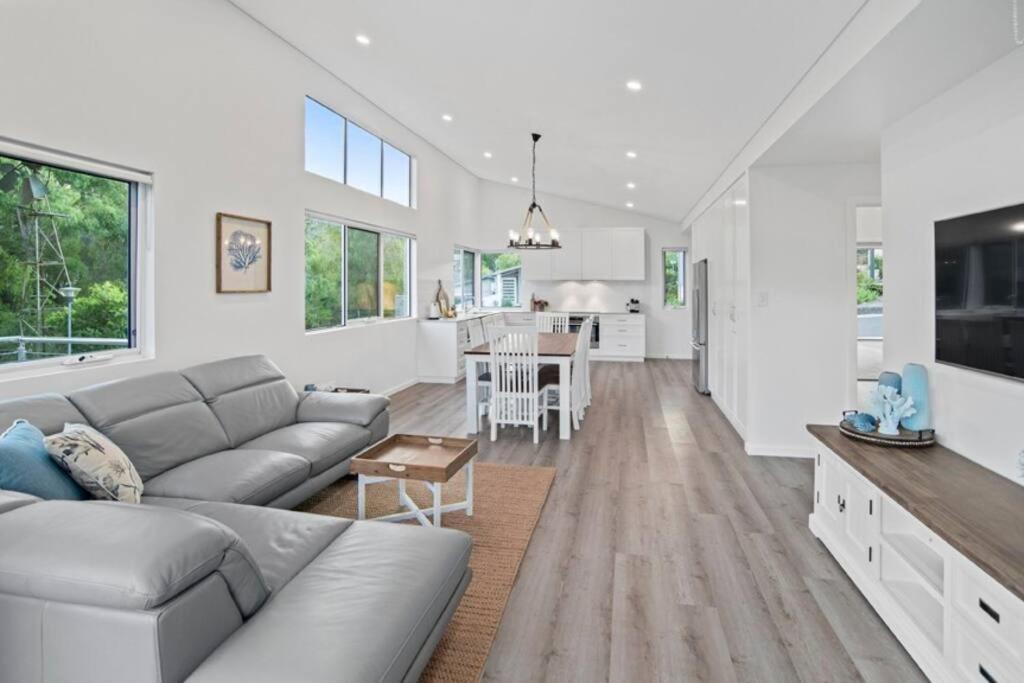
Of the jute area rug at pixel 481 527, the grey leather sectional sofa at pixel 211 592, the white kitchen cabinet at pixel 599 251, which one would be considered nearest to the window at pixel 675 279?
the white kitchen cabinet at pixel 599 251

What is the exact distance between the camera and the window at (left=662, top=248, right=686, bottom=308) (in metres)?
10.4

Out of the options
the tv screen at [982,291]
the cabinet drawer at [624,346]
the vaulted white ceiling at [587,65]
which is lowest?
the cabinet drawer at [624,346]

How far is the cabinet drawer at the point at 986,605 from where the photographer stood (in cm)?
151

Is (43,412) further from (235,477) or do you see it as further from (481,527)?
(481,527)

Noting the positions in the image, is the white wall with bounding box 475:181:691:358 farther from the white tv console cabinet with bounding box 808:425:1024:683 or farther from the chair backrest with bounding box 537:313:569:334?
the white tv console cabinet with bounding box 808:425:1024:683

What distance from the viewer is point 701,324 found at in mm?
6844

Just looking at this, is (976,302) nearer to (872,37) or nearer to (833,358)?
(872,37)

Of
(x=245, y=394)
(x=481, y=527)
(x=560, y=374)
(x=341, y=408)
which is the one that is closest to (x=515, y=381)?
(x=560, y=374)

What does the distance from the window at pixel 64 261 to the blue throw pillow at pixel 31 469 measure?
3.58 ft

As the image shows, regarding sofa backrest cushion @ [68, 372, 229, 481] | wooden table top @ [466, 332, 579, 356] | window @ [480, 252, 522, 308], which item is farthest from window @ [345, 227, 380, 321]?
window @ [480, 252, 522, 308]

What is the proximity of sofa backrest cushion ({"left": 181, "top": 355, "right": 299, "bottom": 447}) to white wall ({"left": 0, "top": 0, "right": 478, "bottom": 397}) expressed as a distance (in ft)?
1.09

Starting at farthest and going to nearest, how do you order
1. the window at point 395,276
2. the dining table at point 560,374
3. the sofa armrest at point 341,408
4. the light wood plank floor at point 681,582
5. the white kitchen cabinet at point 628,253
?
the white kitchen cabinet at point 628,253 → the window at point 395,276 → the dining table at point 560,374 → the sofa armrest at point 341,408 → the light wood plank floor at point 681,582

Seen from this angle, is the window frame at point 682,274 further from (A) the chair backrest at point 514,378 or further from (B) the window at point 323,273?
(B) the window at point 323,273

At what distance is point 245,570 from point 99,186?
9.34 feet
